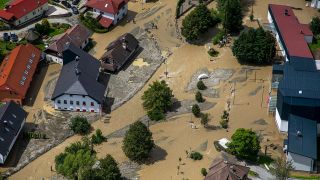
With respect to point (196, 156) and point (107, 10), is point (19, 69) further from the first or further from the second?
point (196, 156)

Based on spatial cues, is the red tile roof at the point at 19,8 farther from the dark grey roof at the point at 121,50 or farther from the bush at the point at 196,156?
the bush at the point at 196,156

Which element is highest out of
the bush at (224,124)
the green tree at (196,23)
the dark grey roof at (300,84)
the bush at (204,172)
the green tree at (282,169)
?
the green tree at (196,23)

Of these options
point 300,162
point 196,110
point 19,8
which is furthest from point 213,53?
point 19,8

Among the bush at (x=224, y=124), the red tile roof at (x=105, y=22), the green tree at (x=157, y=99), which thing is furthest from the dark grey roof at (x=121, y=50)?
the bush at (x=224, y=124)

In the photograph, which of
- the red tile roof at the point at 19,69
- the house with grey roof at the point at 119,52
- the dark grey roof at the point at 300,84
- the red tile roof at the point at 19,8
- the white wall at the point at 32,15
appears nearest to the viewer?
the dark grey roof at the point at 300,84

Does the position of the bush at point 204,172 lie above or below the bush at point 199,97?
below

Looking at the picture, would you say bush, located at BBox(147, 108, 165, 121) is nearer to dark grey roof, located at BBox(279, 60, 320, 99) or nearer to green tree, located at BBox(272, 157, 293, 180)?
dark grey roof, located at BBox(279, 60, 320, 99)

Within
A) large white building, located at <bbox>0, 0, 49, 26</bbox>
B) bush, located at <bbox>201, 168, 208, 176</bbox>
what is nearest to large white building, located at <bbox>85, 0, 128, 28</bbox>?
large white building, located at <bbox>0, 0, 49, 26</bbox>

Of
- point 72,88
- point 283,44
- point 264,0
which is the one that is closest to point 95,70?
point 72,88

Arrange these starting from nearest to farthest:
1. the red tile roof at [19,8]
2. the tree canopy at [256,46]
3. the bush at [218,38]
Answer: the tree canopy at [256,46] → the bush at [218,38] → the red tile roof at [19,8]
